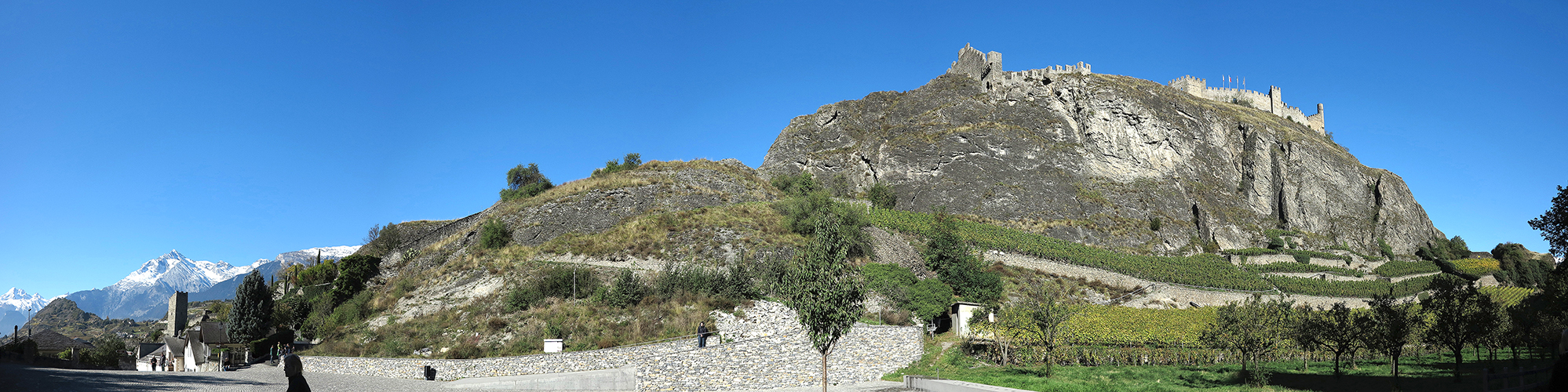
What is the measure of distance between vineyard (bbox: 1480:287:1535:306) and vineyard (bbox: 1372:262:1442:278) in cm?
632

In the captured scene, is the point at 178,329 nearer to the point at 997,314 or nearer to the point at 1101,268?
the point at 997,314

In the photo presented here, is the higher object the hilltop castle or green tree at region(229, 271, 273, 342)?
the hilltop castle

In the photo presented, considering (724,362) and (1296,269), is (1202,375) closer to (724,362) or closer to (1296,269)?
(724,362)

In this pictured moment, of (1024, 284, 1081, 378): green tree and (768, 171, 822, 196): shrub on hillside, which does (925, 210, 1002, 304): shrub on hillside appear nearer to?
(1024, 284, 1081, 378): green tree

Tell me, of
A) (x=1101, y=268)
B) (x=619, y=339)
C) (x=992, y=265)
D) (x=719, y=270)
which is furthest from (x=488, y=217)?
(x=1101, y=268)

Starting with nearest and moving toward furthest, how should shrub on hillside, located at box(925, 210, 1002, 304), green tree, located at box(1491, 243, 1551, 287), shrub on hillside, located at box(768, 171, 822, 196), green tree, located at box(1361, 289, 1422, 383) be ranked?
green tree, located at box(1361, 289, 1422, 383) < shrub on hillside, located at box(925, 210, 1002, 304) < green tree, located at box(1491, 243, 1551, 287) < shrub on hillside, located at box(768, 171, 822, 196)

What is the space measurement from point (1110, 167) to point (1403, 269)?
23.7 m

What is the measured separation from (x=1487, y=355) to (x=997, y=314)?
2018 centimetres

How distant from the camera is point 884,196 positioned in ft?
229

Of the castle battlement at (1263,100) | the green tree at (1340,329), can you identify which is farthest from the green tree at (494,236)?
the castle battlement at (1263,100)

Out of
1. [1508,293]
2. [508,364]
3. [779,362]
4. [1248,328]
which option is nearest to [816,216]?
[779,362]

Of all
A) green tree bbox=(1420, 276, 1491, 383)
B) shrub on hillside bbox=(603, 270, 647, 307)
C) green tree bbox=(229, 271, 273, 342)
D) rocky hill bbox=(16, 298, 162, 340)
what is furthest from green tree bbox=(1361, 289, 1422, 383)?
rocky hill bbox=(16, 298, 162, 340)

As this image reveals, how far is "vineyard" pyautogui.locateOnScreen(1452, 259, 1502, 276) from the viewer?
5600 cm

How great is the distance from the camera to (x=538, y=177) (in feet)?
243
